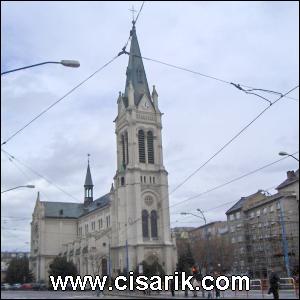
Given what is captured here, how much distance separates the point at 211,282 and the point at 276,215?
4140cm

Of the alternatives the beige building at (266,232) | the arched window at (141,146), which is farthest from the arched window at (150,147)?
the beige building at (266,232)

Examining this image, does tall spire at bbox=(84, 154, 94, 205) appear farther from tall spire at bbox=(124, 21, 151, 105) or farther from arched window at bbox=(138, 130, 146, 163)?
arched window at bbox=(138, 130, 146, 163)

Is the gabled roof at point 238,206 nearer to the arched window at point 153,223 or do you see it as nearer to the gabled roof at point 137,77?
the arched window at point 153,223

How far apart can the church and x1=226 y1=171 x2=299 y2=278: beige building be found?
14884mm

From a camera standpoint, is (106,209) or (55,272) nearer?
(55,272)

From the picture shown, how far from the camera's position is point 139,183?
293ft

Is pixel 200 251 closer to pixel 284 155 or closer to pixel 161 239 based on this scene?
pixel 161 239

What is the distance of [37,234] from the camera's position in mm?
124250

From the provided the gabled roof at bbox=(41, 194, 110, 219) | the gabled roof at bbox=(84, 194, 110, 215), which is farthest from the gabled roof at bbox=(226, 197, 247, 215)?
the gabled roof at bbox=(41, 194, 110, 219)

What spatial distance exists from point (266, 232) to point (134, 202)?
23.2 metres

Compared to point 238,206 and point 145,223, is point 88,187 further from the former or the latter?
point 238,206

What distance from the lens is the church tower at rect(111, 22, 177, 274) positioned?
85875mm

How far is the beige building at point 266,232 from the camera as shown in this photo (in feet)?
207

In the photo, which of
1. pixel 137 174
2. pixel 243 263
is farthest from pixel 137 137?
pixel 243 263
